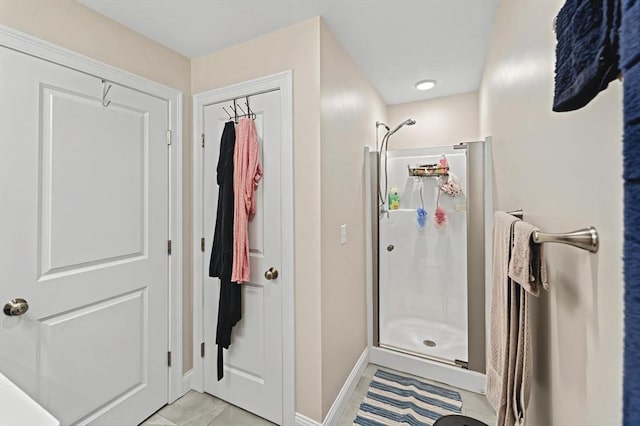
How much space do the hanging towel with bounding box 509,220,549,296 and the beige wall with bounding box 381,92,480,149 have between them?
91.5 inches

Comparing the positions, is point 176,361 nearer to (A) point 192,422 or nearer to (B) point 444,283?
(A) point 192,422

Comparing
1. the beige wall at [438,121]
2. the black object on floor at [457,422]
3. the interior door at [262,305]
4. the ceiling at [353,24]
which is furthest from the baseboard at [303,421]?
the beige wall at [438,121]

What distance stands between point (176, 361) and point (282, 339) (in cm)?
85

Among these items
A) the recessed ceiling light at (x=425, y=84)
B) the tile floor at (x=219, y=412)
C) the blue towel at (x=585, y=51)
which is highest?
the recessed ceiling light at (x=425, y=84)

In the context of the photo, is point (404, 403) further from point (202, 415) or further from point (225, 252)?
point (225, 252)

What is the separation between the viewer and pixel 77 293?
1.47 m

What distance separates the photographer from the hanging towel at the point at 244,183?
169 cm

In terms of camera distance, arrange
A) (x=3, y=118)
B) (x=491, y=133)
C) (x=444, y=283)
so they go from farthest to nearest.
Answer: (x=444, y=283) → (x=491, y=133) → (x=3, y=118)

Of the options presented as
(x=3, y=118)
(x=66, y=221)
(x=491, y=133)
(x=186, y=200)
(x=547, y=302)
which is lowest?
(x=547, y=302)

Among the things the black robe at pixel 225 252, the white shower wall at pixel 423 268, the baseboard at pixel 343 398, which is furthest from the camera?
the white shower wall at pixel 423 268

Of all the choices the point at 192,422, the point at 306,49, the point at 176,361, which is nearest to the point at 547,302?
the point at 306,49

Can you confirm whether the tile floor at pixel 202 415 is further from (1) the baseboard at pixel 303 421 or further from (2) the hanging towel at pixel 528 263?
(2) the hanging towel at pixel 528 263

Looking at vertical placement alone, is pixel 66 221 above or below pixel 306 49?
below

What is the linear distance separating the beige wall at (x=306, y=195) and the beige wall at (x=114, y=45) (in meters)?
0.77
